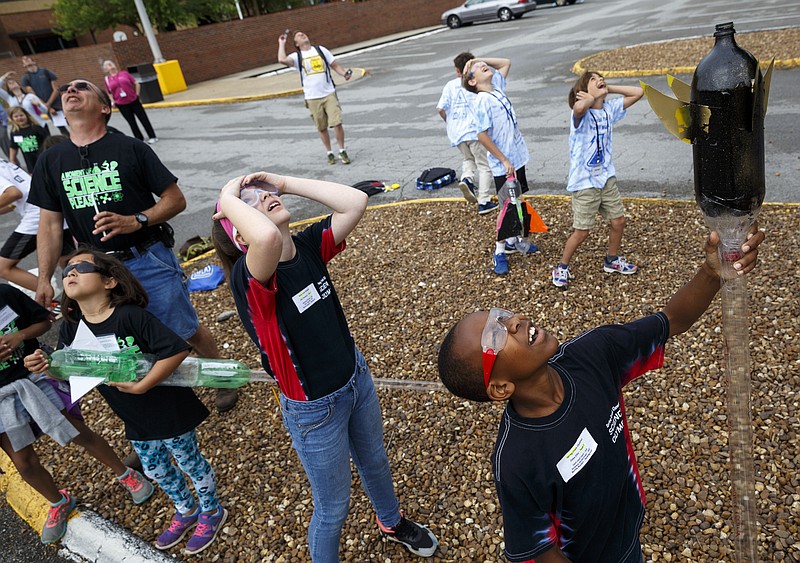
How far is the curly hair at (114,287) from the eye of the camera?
2.94 meters

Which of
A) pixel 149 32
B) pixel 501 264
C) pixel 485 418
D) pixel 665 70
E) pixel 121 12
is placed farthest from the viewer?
pixel 121 12

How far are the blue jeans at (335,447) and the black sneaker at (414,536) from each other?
0.29m

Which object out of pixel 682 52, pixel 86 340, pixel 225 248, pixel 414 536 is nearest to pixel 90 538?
pixel 86 340

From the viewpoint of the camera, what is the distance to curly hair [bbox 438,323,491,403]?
164cm

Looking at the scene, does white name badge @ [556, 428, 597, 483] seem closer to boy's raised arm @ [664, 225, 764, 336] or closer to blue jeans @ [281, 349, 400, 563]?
boy's raised arm @ [664, 225, 764, 336]

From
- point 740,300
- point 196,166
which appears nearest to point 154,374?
point 740,300

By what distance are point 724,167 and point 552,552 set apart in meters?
1.18

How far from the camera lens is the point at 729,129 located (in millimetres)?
1542

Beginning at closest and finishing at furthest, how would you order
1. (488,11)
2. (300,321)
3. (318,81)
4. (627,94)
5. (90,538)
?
(300,321) → (90,538) → (627,94) → (318,81) → (488,11)

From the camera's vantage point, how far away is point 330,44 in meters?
29.1

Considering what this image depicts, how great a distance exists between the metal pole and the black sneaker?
71.1 feet

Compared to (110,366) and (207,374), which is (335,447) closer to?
(110,366)

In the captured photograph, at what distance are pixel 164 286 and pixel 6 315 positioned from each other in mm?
915

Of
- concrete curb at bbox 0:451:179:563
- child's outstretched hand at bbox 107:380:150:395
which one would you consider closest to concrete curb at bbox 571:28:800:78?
child's outstretched hand at bbox 107:380:150:395
